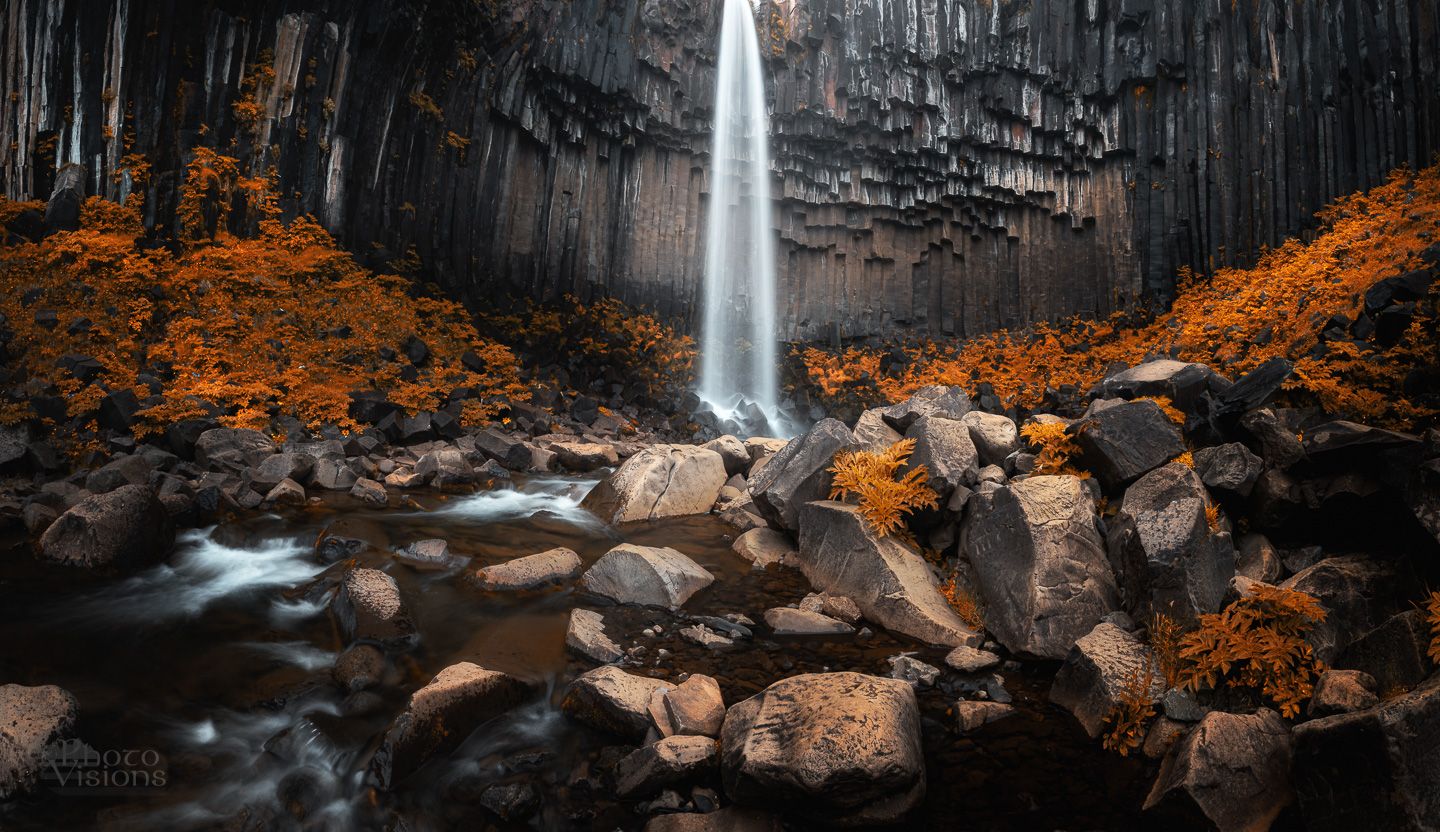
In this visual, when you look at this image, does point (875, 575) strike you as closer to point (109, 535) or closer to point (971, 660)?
point (971, 660)

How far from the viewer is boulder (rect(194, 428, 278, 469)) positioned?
9750 millimetres

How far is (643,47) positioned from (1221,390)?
21.3 meters

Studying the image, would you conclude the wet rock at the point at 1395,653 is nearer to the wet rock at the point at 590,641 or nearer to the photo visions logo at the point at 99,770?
the wet rock at the point at 590,641

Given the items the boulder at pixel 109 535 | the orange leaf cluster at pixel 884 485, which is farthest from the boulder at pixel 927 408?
the boulder at pixel 109 535

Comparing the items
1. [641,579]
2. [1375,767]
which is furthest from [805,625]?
[1375,767]

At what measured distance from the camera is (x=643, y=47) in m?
22.2

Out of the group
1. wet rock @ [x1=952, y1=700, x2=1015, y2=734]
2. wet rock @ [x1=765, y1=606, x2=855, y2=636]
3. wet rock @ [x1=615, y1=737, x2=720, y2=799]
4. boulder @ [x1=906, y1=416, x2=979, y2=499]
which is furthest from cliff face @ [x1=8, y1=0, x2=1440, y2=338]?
wet rock @ [x1=952, y1=700, x2=1015, y2=734]

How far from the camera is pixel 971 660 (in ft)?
17.1

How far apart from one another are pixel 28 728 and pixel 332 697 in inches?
59.8

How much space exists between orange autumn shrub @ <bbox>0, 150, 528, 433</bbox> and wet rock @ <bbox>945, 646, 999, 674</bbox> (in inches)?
457

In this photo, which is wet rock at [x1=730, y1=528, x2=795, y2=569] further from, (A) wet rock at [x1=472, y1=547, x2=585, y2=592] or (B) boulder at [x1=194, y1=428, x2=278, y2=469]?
(B) boulder at [x1=194, y1=428, x2=278, y2=469]

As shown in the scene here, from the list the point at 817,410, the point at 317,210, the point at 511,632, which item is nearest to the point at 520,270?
the point at 317,210

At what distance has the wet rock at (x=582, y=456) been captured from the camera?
1380cm

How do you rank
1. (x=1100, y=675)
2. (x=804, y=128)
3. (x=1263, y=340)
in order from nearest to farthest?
1. (x=1100, y=675)
2. (x=1263, y=340)
3. (x=804, y=128)
